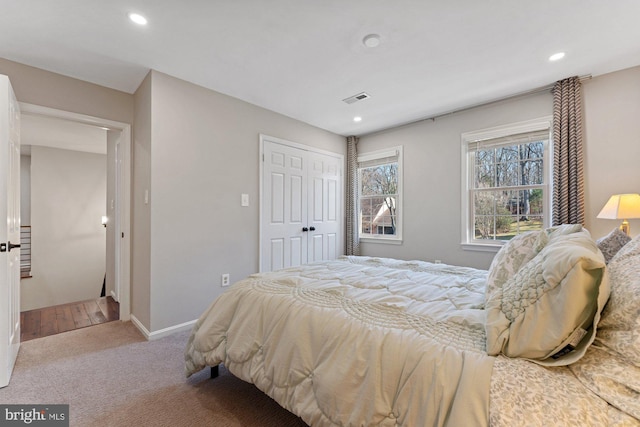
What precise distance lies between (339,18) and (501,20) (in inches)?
43.4

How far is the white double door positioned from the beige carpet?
1541 mm

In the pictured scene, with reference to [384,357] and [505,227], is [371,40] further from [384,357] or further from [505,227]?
[505,227]

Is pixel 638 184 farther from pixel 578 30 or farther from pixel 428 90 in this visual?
pixel 428 90

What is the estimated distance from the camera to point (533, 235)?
4.83 feet

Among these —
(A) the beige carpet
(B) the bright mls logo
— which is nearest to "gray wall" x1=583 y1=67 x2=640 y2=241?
A: (A) the beige carpet

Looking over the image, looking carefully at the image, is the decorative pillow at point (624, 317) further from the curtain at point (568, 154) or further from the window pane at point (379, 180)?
the window pane at point (379, 180)

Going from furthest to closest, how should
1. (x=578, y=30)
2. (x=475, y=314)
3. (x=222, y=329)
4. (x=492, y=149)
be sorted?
(x=492, y=149)
(x=578, y=30)
(x=222, y=329)
(x=475, y=314)

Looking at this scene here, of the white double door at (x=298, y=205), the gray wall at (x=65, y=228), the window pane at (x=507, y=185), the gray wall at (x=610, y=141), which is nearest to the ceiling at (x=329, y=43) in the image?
the gray wall at (x=610, y=141)

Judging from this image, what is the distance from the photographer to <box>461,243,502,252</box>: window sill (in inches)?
126

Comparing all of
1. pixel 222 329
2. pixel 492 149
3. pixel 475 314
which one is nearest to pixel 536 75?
pixel 492 149

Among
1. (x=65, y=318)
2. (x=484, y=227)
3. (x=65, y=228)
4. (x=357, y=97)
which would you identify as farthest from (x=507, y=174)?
(x=65, y=228)

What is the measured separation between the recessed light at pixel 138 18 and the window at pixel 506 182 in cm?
338

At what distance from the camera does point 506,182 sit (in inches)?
128

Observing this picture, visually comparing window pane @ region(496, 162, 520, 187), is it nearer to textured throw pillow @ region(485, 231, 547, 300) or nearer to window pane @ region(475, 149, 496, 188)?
window pane @ region(475, 149, 496, 188)
